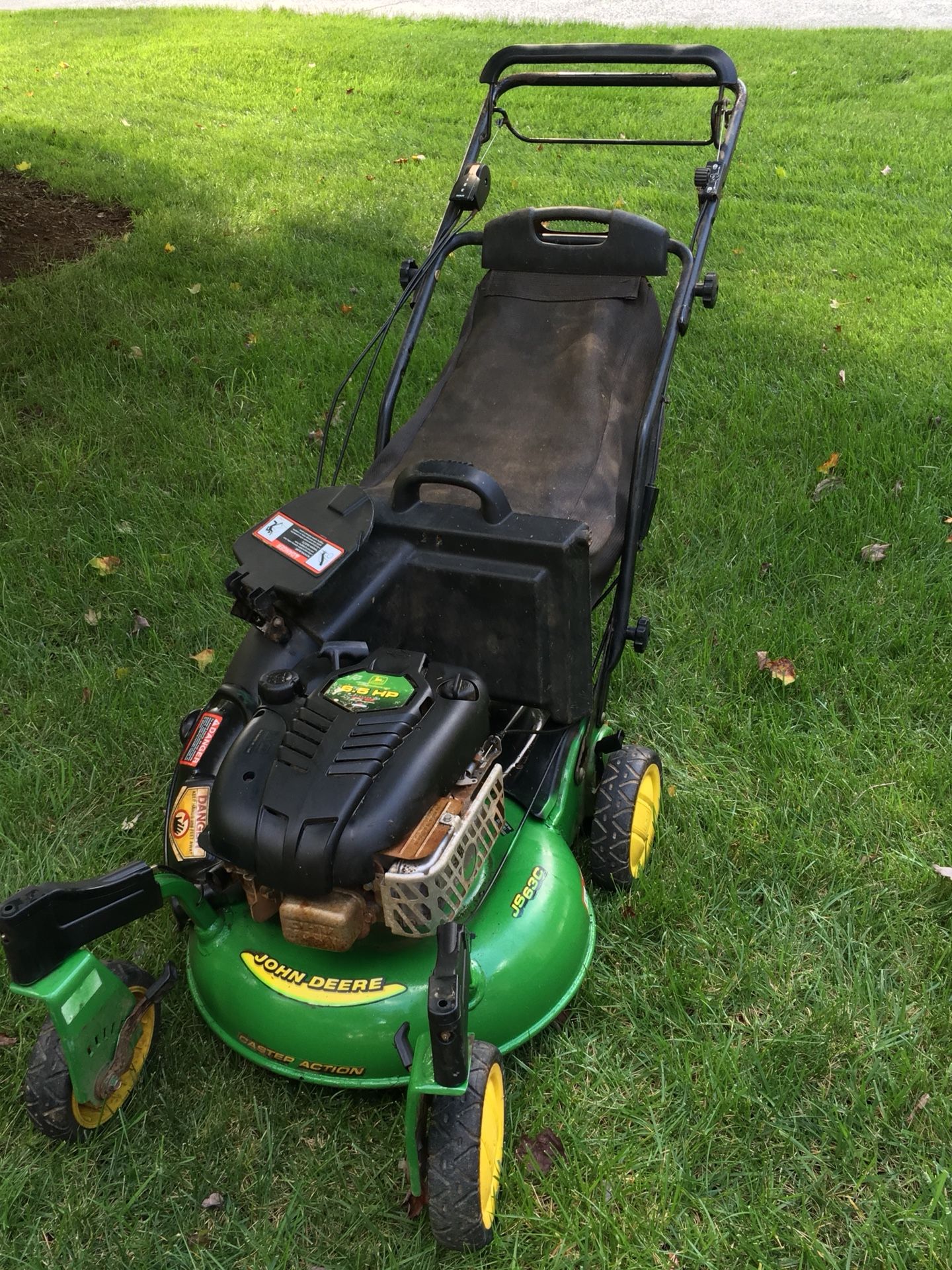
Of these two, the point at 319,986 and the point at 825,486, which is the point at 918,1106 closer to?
the point at 319,986

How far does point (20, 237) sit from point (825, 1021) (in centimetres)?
491

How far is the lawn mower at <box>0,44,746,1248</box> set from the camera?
5.37ft

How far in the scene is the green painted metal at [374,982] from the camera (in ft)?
5.82

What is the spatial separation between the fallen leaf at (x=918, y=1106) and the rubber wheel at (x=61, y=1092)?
4.32 feet

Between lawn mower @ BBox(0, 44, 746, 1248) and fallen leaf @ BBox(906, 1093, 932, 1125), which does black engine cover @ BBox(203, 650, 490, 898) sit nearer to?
lawn mower @ BBox(0, 44, 746, 1248)

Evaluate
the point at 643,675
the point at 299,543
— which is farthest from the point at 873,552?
the point at 299,543

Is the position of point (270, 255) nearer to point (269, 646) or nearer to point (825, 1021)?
point (269, 646)

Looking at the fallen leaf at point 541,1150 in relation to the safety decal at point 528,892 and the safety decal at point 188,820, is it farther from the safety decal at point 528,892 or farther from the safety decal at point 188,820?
the safety decal at point 188,820

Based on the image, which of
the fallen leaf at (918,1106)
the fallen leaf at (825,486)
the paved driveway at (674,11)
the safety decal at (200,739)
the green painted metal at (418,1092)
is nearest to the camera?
the green painted metal at (418,1092)

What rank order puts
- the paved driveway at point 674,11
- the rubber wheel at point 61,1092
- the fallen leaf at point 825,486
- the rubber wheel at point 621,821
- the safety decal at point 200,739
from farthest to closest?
the paved driveway at point 674,11
the fallen leaf at point 825,486
the rubber wheel at point 621,821
the safety decal at point 200,739
the rubber wheel at point 61,1092

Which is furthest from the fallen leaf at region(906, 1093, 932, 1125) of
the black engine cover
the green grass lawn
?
the black engine cover

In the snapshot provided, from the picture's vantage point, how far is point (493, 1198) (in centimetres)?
173

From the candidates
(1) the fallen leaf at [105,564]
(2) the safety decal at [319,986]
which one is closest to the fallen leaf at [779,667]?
(2) the safety decal at [319,986]

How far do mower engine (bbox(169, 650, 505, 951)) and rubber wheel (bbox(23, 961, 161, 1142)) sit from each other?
0.33m
